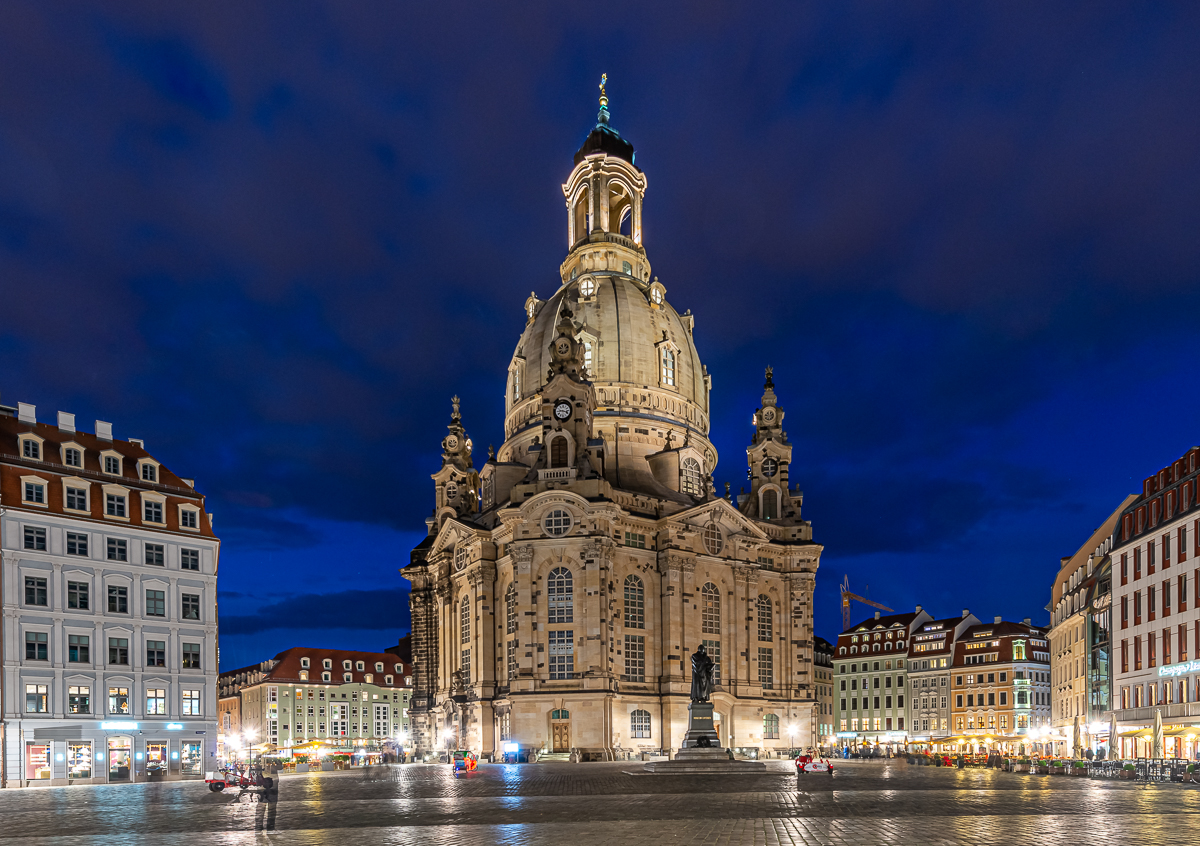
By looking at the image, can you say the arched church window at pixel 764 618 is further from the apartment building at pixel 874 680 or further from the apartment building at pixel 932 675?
the apartment building at pixel 874 680

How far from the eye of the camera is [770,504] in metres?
117

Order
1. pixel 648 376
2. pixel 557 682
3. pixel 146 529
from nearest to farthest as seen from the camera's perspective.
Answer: pixel 146 529 < pixel 557 682 < pixel 648 376

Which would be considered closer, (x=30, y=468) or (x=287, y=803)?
(x=287, y=803)

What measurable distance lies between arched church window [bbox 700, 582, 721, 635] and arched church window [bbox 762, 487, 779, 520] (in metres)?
14.5

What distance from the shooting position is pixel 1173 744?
6650cm

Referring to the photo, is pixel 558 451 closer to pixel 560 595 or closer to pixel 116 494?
pixel 560 595

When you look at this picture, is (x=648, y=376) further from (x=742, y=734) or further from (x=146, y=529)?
(x=146, y=529)

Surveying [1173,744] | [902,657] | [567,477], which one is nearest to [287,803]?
[1173,744]

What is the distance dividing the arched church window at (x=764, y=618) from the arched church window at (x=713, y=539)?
8679 mm

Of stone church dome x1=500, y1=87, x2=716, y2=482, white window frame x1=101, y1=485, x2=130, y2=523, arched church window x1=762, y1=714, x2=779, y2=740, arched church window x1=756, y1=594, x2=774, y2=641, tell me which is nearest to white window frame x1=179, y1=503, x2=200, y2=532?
white window frame x1=101, y1=485, x2=130, y2=523

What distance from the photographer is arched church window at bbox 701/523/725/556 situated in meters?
104

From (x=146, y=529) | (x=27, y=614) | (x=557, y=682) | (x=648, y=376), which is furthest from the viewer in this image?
(x=648, y=376)

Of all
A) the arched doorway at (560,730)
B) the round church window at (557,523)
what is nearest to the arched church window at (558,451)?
the round church window at (557,523)

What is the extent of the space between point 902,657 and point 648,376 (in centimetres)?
6706
